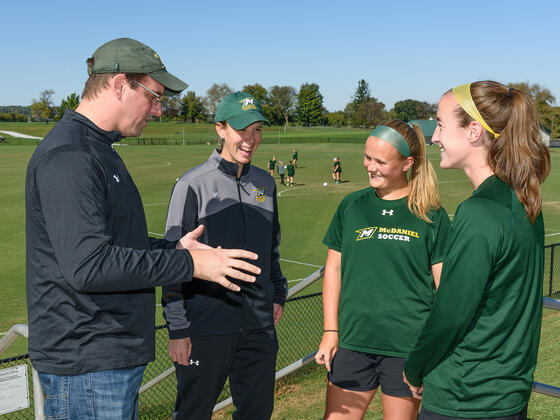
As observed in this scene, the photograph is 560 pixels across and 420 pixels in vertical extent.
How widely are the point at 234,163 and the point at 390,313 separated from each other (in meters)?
1.39

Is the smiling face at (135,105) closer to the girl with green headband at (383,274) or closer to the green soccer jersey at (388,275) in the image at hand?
the girl with green headband at (383,274)

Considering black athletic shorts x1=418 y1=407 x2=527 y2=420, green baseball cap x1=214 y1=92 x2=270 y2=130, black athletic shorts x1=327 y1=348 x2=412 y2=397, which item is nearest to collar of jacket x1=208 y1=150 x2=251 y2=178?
green baseball cap x1=214 y1=92 x2=270 y2=130

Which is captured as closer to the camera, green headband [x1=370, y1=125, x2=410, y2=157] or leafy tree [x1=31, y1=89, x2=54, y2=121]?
green headband [x1=370, y1=125, x2=410, y2=157]

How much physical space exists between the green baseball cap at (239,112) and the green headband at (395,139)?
0.85 meters

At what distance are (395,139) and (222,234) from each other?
1.22m

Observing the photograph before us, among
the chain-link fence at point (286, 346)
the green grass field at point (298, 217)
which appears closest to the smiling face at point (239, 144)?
the green grass field at point (298, 217)

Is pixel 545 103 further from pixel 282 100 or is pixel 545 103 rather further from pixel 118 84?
pixel 118 84

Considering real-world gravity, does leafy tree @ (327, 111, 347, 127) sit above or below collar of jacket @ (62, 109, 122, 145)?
above

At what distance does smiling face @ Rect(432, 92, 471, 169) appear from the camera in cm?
234

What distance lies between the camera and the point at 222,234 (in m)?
3.40

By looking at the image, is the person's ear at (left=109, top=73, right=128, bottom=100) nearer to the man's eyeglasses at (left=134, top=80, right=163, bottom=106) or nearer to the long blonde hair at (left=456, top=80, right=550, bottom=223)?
the man's eyeglasses at (left=134, top=80, right=163, bottom=106)

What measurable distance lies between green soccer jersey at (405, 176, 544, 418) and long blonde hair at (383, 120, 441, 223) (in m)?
0.90

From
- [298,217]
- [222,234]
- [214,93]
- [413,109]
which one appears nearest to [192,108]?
[214,93]

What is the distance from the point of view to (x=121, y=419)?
2297 mm
